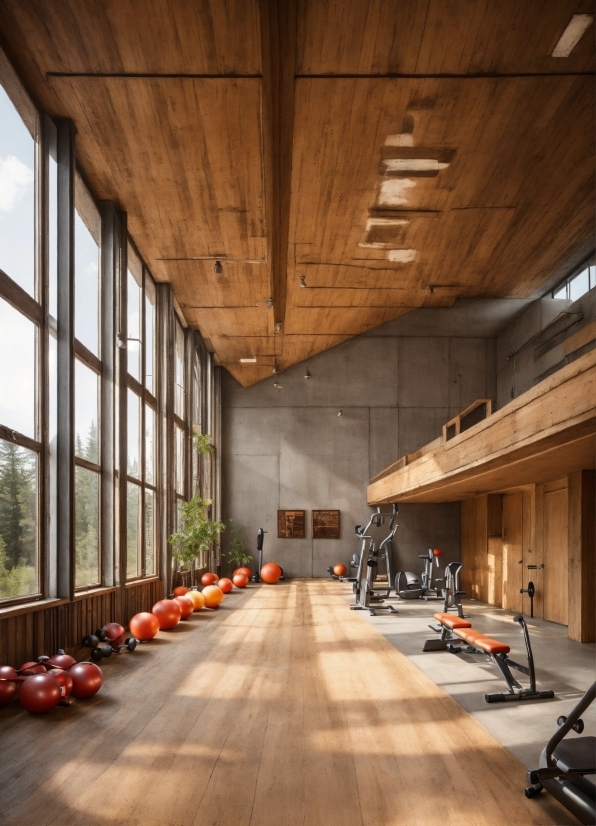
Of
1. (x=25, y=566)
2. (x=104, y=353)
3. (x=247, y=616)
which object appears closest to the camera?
(x=25, y=566)

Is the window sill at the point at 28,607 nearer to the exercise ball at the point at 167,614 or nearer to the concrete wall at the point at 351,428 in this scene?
the exercise ball at the point at 167,614

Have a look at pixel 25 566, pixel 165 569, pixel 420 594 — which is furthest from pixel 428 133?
pixel 420 594

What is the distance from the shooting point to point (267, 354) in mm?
16547

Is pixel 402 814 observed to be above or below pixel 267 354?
below

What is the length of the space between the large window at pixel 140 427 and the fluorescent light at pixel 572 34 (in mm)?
5636

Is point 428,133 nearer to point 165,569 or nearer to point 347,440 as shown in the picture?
point 165,569

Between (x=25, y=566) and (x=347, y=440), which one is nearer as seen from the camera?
(x=25, y=566)

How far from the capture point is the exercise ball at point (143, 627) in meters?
8.00

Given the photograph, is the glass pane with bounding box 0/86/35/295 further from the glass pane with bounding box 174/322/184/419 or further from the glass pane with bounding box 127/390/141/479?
the glass pane with bounding box 174/322/184/419

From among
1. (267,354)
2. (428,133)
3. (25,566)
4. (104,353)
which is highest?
(428,133)

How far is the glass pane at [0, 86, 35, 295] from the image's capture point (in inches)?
237

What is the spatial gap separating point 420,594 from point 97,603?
7.16m

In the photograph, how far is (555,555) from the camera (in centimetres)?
1005

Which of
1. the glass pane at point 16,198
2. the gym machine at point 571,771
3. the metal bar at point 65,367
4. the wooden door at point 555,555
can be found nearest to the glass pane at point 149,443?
the metal bar at point 65,367
